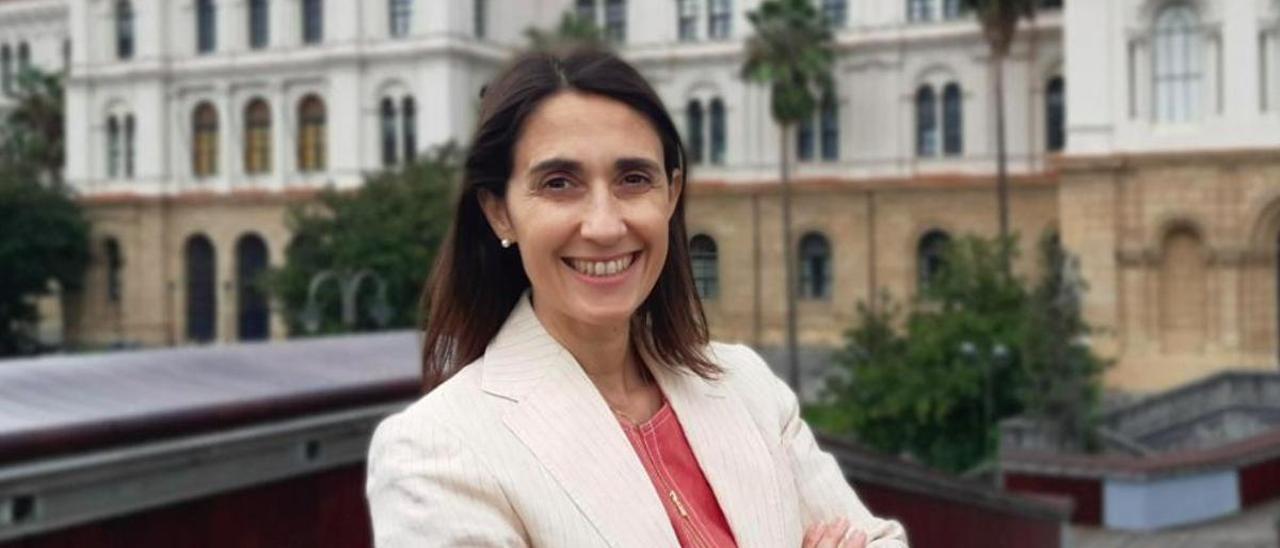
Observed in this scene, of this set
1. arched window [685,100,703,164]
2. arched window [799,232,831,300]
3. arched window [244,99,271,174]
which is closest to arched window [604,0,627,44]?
arched window [685,100,703,164]

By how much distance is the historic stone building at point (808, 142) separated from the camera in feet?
97.2

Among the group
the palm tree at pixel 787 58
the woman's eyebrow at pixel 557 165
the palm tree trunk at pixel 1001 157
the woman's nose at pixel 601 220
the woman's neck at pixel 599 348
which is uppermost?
the palm tree at pixel 787 58

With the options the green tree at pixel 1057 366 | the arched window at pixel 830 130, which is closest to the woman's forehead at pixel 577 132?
the green tree at pixel 1057 366

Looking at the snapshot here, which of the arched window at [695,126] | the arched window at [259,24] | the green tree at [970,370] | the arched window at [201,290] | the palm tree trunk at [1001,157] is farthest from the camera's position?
Result: the arched window at [201,290]

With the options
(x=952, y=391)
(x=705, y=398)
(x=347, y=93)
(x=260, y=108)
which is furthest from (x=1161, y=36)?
(x=705, y=398)

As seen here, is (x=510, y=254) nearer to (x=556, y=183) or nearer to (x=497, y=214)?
(x=497, y=214)

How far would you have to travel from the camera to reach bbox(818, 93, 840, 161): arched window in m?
39.9

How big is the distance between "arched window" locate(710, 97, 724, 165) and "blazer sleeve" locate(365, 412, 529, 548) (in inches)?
1566

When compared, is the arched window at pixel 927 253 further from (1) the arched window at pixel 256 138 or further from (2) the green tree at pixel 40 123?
(2) the green tree at pixel 40 123

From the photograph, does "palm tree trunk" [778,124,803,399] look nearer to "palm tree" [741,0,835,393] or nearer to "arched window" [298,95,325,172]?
"palm tree" [741,0,835,393]

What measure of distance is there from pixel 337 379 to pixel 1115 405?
25.0m

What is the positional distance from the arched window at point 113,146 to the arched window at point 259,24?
218 inches

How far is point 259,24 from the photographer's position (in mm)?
43938

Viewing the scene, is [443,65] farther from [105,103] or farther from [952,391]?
[952,391]
